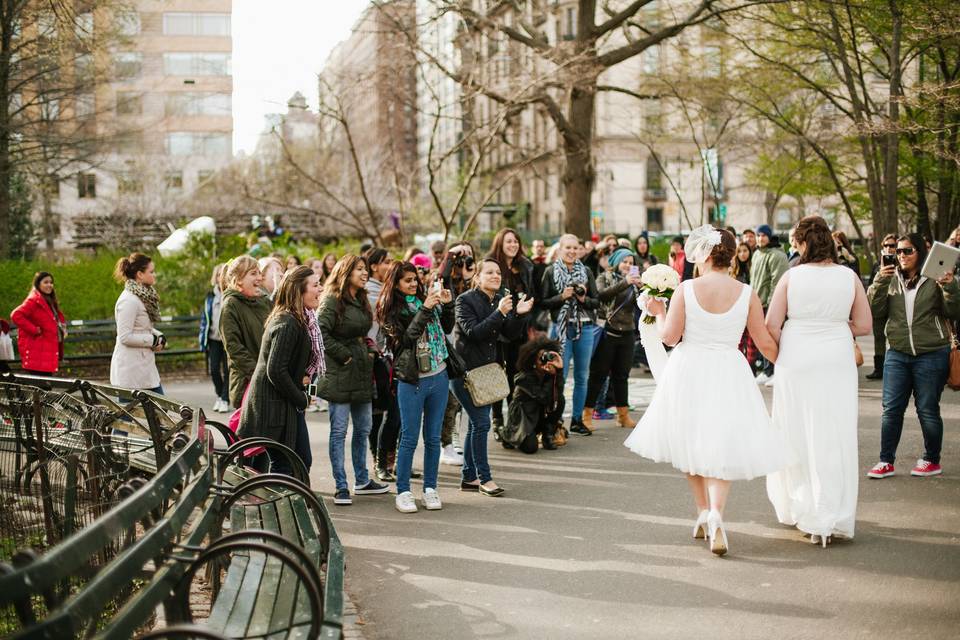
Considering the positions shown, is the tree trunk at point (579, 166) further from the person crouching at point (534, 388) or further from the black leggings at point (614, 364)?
the person crouching at point (534, 388)

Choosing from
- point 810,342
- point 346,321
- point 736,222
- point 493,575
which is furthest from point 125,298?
point 736,222

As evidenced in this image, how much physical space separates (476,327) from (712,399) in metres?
2.44

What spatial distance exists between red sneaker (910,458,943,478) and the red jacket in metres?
9.40

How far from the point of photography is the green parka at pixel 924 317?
9.04 meters

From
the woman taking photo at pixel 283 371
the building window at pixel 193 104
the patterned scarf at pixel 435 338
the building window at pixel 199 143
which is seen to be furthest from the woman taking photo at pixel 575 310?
the building window at pixel 199 143

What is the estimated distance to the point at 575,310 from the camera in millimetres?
11938

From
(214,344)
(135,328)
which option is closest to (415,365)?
(135,328)

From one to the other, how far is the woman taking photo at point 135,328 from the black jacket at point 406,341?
9.78 feet

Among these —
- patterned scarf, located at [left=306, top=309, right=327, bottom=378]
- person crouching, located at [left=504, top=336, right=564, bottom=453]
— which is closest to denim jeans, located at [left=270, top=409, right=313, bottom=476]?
patterned scarf, located at [left=306, top=309, right=327, bottom=378]

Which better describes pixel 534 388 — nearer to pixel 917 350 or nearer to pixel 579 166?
pixel 917 350

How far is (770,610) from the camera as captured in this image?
5.89 m

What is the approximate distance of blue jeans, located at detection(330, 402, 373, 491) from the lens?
8.91 metres

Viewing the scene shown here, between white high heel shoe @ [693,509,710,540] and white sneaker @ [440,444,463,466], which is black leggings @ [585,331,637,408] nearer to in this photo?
white sneaker @ [440,444,463,466]

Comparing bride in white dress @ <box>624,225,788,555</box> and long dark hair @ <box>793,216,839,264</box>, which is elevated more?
long dark hair @ <box>793,216,839,264</box>
